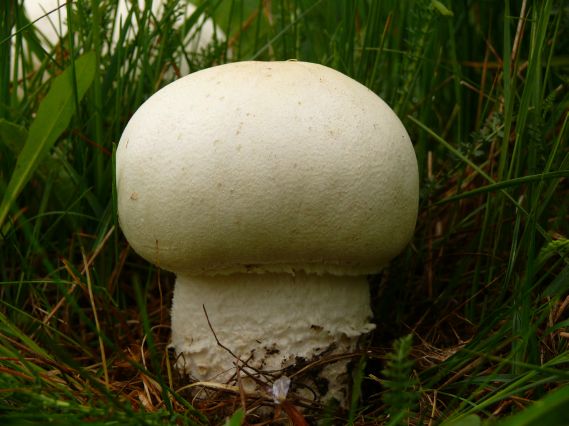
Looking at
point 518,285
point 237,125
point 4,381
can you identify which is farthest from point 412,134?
point 4,381

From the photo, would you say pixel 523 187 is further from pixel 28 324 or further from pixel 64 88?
pixel 28 324

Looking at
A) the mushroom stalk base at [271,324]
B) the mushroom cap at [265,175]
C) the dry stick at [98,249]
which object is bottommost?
the mushroom stalk base at [271,324]

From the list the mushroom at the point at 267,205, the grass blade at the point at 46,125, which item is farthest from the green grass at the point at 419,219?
the mushroom at the point at 267,205

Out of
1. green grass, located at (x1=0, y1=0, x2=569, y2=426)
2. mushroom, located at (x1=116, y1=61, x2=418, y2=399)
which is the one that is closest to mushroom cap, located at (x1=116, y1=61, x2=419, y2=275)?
mushroom, located at (x1=116, y1=61, x2=418, y2=399)

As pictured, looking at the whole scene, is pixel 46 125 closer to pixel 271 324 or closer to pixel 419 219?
pixel 271 324

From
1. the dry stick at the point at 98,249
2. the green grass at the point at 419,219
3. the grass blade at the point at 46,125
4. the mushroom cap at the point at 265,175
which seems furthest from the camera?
the dry stick at the point at 98,249

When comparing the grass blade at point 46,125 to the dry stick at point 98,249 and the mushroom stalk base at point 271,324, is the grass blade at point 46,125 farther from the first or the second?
the mushroom stalk base at point 271,324

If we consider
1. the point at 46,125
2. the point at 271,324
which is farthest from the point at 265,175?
the point at 46,125
